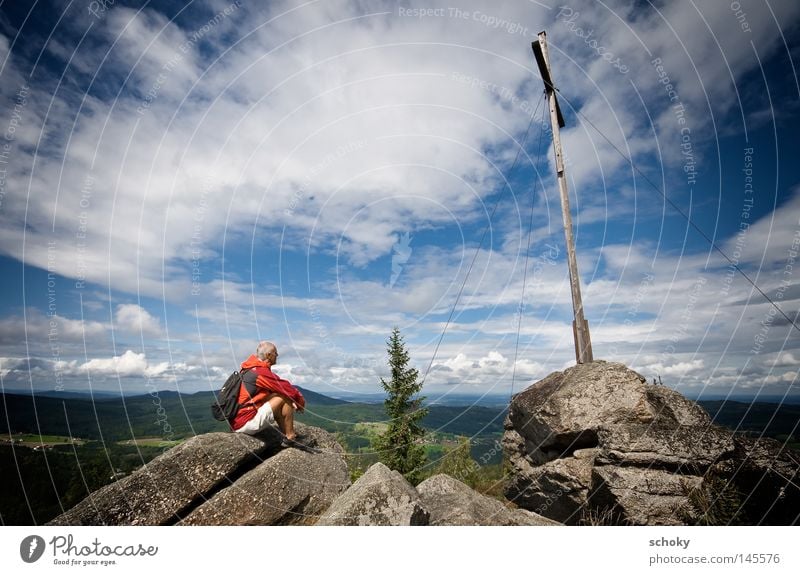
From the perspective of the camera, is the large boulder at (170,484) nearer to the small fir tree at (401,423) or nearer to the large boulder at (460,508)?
the large boulder at (460,508)

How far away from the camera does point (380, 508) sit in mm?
4113

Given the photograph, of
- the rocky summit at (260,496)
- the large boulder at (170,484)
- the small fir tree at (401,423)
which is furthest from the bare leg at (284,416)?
the small fir tree at (401,423)

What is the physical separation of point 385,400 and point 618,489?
2878cm

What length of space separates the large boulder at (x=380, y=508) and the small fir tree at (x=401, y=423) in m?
22.3

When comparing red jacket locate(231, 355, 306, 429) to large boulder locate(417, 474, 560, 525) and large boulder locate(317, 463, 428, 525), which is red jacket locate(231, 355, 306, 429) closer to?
large boulder locate(317, 463, 428, 525)

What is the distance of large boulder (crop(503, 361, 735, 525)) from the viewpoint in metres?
5.00

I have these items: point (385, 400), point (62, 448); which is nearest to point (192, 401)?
point (385, 400)

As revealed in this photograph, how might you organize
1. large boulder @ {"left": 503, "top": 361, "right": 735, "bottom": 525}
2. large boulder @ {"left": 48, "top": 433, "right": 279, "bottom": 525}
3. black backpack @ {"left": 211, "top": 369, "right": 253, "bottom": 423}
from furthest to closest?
black backpack @ {"left": 211, "top": 369, "right": 253, "bottom": 423} < large boulder @ {"left": 503, "top": 361, "right": 735, "bottom": 525} < large boulder @ {"left": 48, "top": 433, "right": 279, "bottom": 525}

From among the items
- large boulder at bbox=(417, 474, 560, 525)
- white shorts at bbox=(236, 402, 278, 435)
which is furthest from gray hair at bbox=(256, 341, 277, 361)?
large boulder at bbox=(417, 474, 560, 525)

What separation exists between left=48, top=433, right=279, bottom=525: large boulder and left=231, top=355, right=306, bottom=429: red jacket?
0.33 m

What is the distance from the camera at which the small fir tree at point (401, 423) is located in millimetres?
27062

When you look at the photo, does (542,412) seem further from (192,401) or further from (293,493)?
(192,401)

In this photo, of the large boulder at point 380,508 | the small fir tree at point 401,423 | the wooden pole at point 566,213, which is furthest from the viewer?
the small fir tree at point 401,423

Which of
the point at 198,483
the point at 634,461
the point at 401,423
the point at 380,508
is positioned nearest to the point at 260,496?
A: the point at 198,483
